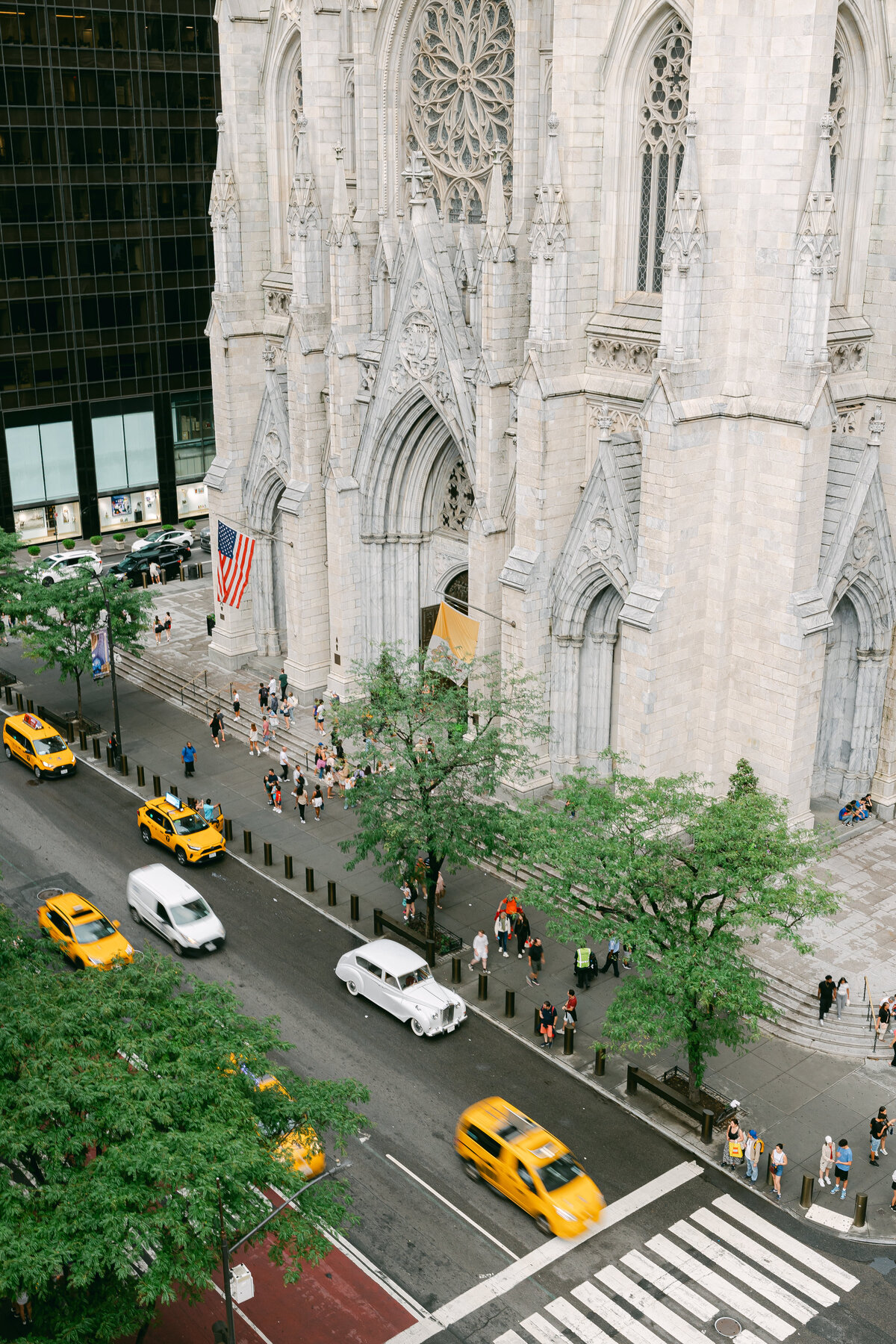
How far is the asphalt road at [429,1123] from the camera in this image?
944 inches

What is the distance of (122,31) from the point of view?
212 feet

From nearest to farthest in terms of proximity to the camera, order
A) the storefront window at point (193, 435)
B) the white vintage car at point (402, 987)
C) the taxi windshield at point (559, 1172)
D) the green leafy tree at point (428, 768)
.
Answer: the taxi windshield at point (559, 1172), the white vintage car at point (402, 987), the green leafy tree at point (428, 768), the storefront window at point (193, 435)

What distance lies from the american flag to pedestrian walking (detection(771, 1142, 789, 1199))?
29.4 meters

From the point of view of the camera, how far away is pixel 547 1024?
30.3 metres

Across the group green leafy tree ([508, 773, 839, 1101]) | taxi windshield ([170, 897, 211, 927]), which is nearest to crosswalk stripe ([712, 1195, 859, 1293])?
green leafy tree ([508, 773, 839, 1101])

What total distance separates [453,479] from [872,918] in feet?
61.4

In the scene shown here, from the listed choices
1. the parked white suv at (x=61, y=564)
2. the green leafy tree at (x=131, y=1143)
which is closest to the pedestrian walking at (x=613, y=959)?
the green leafy tree at (x=131, y=1143)

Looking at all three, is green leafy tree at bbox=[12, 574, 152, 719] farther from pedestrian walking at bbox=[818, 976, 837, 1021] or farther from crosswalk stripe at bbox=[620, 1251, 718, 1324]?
crosswalk stripe at bbox=[620, 1251, 718, 1324]

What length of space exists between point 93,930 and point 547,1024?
11.2 metres

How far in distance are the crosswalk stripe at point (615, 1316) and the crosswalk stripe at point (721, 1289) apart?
148cm

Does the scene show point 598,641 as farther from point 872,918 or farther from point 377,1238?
point 377,1238

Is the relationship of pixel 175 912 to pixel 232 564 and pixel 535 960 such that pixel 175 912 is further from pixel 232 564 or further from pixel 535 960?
pixel 232 564

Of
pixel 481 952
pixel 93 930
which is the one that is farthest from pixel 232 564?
pixel 481 952

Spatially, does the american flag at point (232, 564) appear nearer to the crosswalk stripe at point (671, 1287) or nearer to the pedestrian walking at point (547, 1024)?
the pedestrian walking at point (547, 1024)
